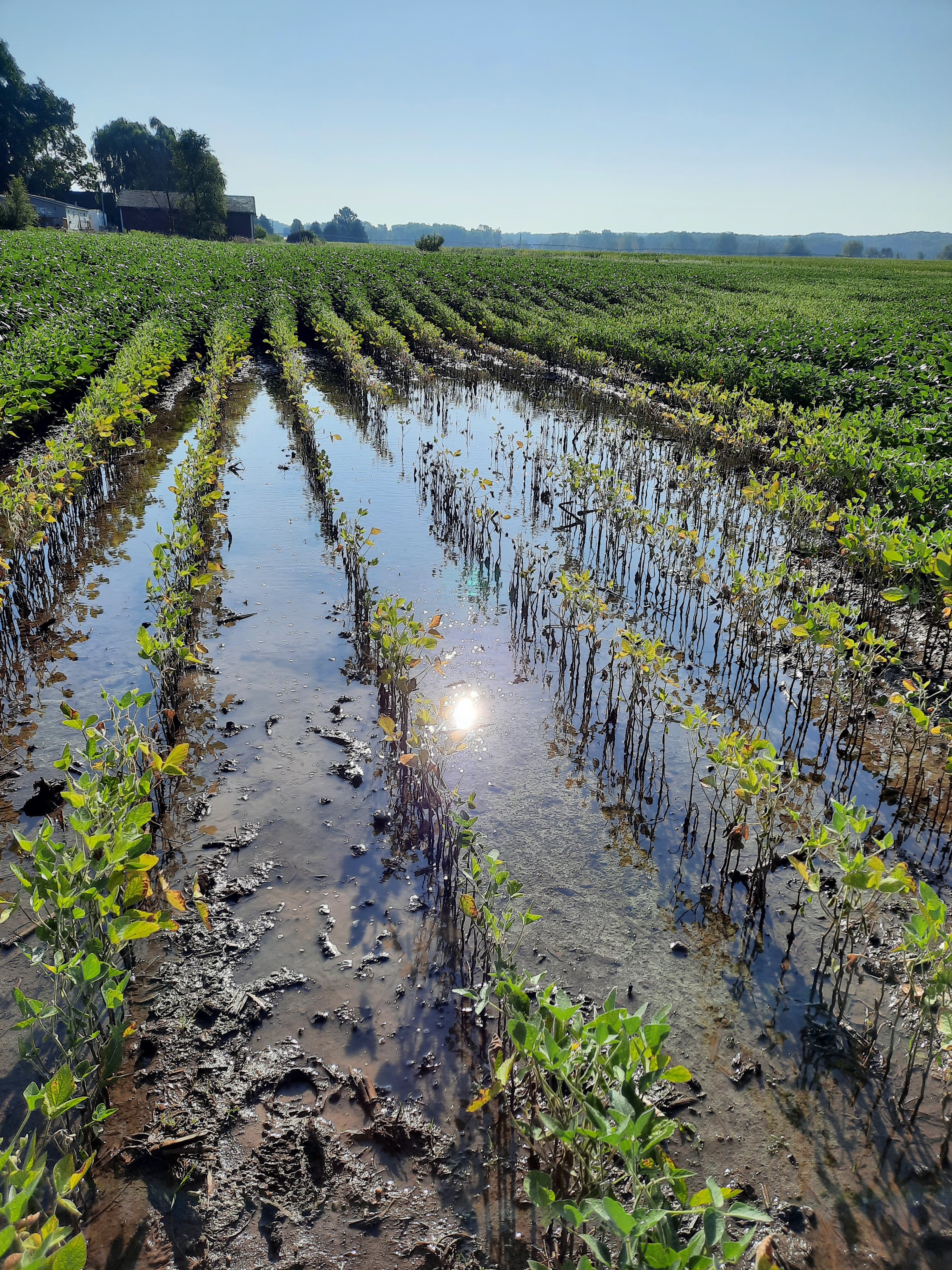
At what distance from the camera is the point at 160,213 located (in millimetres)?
69875

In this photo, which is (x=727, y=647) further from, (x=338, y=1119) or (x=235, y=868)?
(x=338, y=1119)

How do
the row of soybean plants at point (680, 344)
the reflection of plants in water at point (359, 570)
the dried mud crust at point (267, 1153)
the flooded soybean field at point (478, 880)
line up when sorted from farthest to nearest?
the row of soybean plants at point (680, 344) → the reflection of plants in water at point (359, 570) → the flooded soybean field at point (478, 880) → the dried mud crust at point (267, 1153)

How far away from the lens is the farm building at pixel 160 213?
6894cm

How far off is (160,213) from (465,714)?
81690 mm

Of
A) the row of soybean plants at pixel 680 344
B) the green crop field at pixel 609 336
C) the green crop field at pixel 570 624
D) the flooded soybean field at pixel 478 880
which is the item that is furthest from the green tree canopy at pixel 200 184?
the flooded soybean field at pixel 478 880

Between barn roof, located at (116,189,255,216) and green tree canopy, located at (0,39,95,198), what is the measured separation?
779 centimetres

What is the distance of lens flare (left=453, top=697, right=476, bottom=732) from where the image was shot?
16.5 feet

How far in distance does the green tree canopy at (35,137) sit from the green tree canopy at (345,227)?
197 feet

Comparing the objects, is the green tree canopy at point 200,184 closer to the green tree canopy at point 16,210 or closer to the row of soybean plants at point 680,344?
the green tree canopy at point 16,210

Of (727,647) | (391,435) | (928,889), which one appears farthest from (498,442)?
(928,889)

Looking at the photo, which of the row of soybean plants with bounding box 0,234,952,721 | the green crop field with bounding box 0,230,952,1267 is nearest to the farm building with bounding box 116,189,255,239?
the row of soybean plants with bounding box 0,234,952,721

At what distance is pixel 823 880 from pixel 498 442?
9167mm

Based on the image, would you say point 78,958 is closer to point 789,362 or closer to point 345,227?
point 789,362

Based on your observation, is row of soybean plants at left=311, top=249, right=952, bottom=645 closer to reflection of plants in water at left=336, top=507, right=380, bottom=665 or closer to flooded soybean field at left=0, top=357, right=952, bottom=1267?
flooded soybean field at left=0, top=357, right=952, bottom=1267
